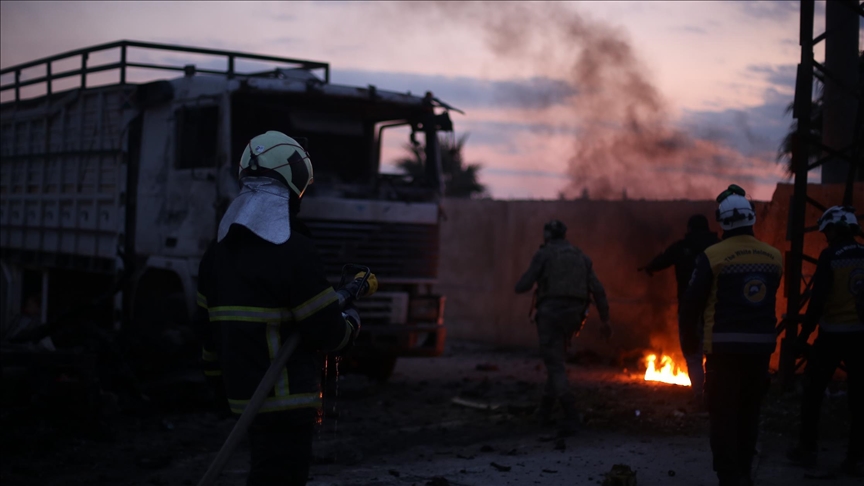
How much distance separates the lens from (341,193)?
352 inches

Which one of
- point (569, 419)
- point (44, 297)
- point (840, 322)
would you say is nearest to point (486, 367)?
point (569, 419)

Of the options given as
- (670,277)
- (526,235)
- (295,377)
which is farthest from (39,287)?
(295,377)

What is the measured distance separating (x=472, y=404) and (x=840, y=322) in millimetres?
4019

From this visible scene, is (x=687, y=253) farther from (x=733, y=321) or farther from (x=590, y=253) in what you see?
(x=590, y=253)

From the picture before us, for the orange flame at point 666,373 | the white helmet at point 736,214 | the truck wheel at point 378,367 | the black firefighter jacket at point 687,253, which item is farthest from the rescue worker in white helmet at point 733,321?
the truck wheel at point 378,367

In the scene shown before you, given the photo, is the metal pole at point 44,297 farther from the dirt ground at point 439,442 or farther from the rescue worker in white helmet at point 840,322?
the rescue worker in white helmet at point 840,322

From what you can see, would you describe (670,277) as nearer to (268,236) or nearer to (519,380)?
(519,380)

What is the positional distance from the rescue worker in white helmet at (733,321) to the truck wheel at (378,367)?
5627 millimetres

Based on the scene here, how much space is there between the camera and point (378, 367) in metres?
10.3

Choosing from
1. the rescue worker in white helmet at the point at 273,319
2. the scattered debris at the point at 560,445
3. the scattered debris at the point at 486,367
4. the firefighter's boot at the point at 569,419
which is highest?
the rescue worker in white helmet at the point at 273,319

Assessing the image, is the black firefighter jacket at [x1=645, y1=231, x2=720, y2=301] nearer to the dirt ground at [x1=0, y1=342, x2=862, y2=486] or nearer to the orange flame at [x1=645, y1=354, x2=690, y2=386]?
the dirt ground at [x1=0, y1=342, x2=862, y2=486]

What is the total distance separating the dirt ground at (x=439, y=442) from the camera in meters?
6.19

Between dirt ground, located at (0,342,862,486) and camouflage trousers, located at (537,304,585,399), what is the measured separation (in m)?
0.55

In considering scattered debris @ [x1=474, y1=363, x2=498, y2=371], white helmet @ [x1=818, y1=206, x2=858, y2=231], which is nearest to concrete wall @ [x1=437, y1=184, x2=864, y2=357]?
scattered debris @ [x1=474, y1=363, x2=498, y2=371]
